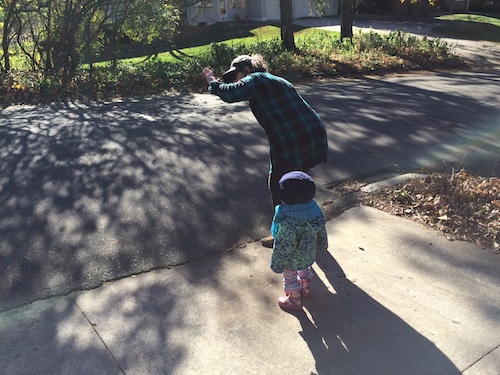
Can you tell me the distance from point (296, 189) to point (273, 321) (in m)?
0.89

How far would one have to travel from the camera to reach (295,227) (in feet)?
10.2

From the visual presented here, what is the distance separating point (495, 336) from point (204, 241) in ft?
7.71

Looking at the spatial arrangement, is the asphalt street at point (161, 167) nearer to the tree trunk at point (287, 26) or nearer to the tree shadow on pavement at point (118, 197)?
the tree shadow on pavement at point (118, 197)

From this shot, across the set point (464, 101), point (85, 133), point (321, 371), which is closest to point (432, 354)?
point (321, 371)

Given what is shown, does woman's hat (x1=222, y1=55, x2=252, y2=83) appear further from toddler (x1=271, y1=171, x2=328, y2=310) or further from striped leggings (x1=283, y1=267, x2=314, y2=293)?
striped leggings (x1=283, y1=267, x2=314, y2=293)

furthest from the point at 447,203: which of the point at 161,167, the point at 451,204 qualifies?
the point at 161,167

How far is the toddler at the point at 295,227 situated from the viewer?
3.09 metres

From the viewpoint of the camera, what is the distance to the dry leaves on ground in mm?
4270

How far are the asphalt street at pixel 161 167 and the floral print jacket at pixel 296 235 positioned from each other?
107cm

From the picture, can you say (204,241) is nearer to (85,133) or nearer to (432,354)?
(432,354)

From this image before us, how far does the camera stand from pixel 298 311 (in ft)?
10.7

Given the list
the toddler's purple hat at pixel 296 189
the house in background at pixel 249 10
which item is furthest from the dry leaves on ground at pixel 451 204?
the house in background at pixel 249 10

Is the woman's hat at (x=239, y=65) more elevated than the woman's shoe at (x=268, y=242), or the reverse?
the woman's hat at (x=239, y=65)

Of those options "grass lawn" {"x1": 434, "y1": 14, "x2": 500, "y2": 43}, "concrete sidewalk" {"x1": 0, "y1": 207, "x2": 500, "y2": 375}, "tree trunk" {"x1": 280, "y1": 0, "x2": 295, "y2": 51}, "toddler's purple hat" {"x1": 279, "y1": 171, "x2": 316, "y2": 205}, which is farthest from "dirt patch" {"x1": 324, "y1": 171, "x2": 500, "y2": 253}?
"grass lawn" {"x1": 434, "y1": 14, "x2": 500, "y2": 43}
